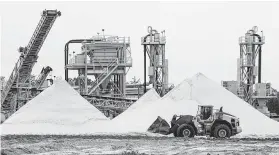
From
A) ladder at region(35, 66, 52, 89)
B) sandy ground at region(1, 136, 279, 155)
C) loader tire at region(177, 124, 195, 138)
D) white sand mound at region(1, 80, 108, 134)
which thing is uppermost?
ladder at region(35, 66, 52, 89)

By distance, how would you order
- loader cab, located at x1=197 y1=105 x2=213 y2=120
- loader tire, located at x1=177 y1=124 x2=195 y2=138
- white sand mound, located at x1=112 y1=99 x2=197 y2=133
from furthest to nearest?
white sand mound, located at x1=112 y1=99 x2=197 y2=133, loader cab, located at x1=197 y1=105 x2=213 y2=120, loader tire, located at x1=177 y1=124 x2=195 y2=138

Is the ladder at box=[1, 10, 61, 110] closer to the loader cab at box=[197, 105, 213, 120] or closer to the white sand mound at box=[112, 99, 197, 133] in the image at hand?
the white sand mound at box=[112, 99, 197, 133]

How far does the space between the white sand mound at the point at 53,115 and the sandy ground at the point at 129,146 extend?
252 cm

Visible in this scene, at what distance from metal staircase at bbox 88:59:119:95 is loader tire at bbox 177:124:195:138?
21.6 meters

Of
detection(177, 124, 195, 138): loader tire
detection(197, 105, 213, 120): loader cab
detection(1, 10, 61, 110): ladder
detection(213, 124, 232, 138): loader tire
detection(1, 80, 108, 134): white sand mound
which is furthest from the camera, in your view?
detection(1, 10, 61, 110): ladder

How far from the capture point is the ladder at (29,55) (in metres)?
37.4

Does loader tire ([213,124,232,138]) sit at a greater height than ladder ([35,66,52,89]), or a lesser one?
lesser

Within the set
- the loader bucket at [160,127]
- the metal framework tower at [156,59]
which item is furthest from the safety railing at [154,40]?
the loader bucket at [160,127]

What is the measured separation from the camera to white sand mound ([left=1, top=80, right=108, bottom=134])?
26703mm

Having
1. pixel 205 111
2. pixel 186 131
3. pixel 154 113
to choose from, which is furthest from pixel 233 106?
pixel 186 131

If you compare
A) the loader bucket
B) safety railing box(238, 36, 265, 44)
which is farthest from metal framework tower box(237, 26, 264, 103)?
the loader bucket

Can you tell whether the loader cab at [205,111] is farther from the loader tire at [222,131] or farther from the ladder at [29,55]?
the ladder at [29,55]

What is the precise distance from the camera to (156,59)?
48469 mm

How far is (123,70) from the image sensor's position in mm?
47656
